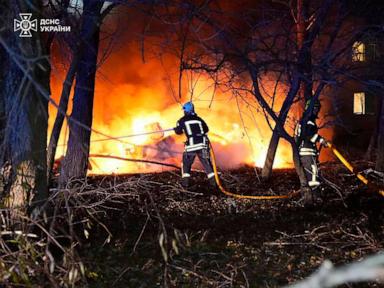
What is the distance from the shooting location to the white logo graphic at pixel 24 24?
462 centimetres

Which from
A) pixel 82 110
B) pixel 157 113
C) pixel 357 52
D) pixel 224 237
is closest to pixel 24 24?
pixel 224 237

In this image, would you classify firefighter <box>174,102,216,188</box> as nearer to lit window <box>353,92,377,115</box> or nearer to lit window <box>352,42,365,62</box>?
lit window <box>352,42,365,62</box>

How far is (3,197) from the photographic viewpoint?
5195mm

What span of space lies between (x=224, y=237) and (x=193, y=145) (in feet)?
11.2

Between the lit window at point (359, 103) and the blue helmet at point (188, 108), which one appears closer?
the blue helmet at point (188, 108)

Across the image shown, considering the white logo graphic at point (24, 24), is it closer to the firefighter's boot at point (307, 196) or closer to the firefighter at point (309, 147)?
the firefighter at point (309, 147)

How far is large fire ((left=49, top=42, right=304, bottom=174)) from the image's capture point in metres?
13.5

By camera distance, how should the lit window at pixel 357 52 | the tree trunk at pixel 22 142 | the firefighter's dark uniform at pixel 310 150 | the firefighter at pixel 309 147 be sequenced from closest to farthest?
the tree trunk at pixel 22 142
the firefighter at pixel 309 147
the lit window at pixel 357 52
the firefighter's dark uniform at pixel 310 150

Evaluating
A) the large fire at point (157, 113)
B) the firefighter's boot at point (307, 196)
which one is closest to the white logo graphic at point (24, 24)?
the firefighter's boot at point (307, 196)

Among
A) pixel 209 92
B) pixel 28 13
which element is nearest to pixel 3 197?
pixel 28 13

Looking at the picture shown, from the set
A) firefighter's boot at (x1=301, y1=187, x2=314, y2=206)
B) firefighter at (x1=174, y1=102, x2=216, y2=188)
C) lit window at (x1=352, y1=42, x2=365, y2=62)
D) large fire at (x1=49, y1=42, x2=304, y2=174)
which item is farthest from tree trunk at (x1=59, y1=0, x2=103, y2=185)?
lit window at (x1=352, y1=42, x2=365, y2=62)

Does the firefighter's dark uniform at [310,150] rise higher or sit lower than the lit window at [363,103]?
lower

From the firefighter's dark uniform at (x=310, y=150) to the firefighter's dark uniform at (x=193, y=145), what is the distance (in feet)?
6.16

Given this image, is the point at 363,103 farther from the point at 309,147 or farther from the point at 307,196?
the point at 307,196
